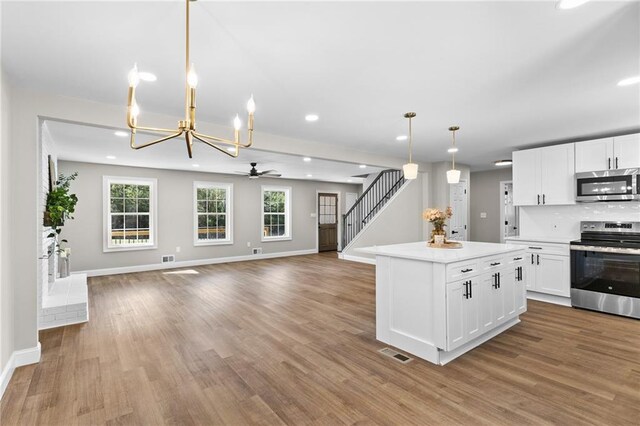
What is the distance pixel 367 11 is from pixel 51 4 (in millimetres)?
1775

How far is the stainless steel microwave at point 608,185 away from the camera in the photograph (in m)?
4.24

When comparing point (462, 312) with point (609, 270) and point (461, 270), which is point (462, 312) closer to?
point (461, 270)

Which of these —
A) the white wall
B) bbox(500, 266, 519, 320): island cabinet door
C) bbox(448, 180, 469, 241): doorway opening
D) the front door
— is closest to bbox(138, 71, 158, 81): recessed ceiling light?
bbox(500, 266, 519, 320): island cabinet door

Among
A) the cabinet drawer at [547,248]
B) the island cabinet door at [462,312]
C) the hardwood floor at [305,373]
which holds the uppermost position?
the cabinet drawer at [547,248]

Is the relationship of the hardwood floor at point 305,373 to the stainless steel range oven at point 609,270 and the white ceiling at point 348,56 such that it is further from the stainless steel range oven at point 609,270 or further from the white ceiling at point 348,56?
the white ceiling at point 348,56

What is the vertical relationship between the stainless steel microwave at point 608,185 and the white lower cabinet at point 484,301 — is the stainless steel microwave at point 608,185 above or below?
above

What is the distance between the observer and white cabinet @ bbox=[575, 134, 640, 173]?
4.24m

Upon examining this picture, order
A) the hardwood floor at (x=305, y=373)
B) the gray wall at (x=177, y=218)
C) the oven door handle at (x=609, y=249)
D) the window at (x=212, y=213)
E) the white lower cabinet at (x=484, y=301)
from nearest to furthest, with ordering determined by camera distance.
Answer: the hardwood floor at (x=305, y=373) → the white lower cabinet at (x=484, y=301) → the oven door handle at (x=609, y=249) → the gray wall at (x=177, y=218) → the window at (x=212, y=213)

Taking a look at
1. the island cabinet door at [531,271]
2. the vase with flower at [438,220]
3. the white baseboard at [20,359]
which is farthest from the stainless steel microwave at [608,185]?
the white baseboard at [20,359]

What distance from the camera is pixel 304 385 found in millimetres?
2496

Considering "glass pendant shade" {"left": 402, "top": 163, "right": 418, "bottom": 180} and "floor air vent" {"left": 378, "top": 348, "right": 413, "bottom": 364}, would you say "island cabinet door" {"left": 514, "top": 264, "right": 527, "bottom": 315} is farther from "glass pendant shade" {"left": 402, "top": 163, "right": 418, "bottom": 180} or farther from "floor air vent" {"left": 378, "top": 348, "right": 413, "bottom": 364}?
"floor air vent" {"left": 378, "top": 348, "right": 413, "bottom": 364}

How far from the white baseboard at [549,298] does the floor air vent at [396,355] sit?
318 centimetres

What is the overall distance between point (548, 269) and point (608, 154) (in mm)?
1808

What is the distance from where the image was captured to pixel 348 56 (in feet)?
7.68
